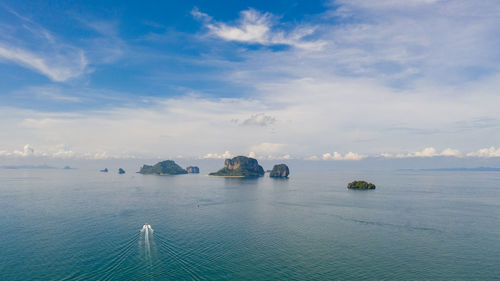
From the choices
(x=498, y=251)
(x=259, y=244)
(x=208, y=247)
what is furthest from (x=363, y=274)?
(x=498, y=251)

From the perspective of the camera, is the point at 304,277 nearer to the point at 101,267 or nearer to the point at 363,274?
the point at 363,274

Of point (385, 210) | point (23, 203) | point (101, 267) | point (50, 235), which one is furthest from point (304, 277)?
point (23, 203)

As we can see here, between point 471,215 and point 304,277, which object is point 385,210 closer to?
point 471,215

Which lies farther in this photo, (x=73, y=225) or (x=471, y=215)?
(x=471, y=215)

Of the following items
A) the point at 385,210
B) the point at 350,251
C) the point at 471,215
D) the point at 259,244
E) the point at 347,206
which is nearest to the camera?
the point at 350,251

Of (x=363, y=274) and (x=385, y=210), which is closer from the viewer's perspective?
(x=363, y=274)

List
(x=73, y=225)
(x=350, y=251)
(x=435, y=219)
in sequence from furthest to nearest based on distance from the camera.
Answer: (x=435, y=219) < (x=73, y=225) < (x=350, y=251)

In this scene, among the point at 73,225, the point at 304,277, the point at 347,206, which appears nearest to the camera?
the point at 304,277

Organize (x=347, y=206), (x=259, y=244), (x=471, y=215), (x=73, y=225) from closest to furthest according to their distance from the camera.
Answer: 1. (x=259, y=244)
2. (x=73, y=225)
3. (x=471, y=215)
4. (x=347, y=206)
